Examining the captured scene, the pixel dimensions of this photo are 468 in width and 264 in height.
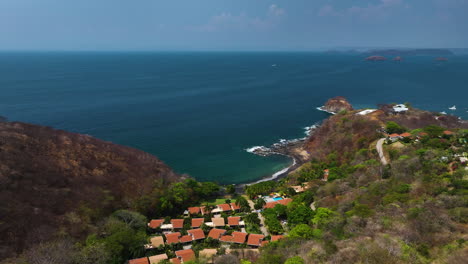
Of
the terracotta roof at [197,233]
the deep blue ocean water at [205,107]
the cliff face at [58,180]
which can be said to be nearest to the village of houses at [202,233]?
the terracotta roof at [197,233]

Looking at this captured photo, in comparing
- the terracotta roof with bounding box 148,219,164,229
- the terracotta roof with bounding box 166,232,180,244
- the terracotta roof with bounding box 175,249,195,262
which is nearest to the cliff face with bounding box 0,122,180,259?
the terracotta roof with bounding box 148,219,164,229

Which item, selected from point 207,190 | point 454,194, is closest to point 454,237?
point 454,194

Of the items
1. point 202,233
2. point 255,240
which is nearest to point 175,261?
point 202,233

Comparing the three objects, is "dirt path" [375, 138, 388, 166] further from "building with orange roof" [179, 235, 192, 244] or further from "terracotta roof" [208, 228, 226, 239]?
"building with orange roof" [179, 235, 192, 244]

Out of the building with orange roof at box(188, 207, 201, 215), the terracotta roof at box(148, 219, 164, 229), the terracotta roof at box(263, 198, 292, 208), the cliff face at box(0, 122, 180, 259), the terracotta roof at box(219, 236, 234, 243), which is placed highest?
the cliff face at box(0, 122, 180, 259)

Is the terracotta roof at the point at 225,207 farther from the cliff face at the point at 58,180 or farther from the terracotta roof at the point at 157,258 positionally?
the terracotta roof at the point at 157,258

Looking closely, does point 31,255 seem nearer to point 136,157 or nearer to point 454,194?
point 136,157
